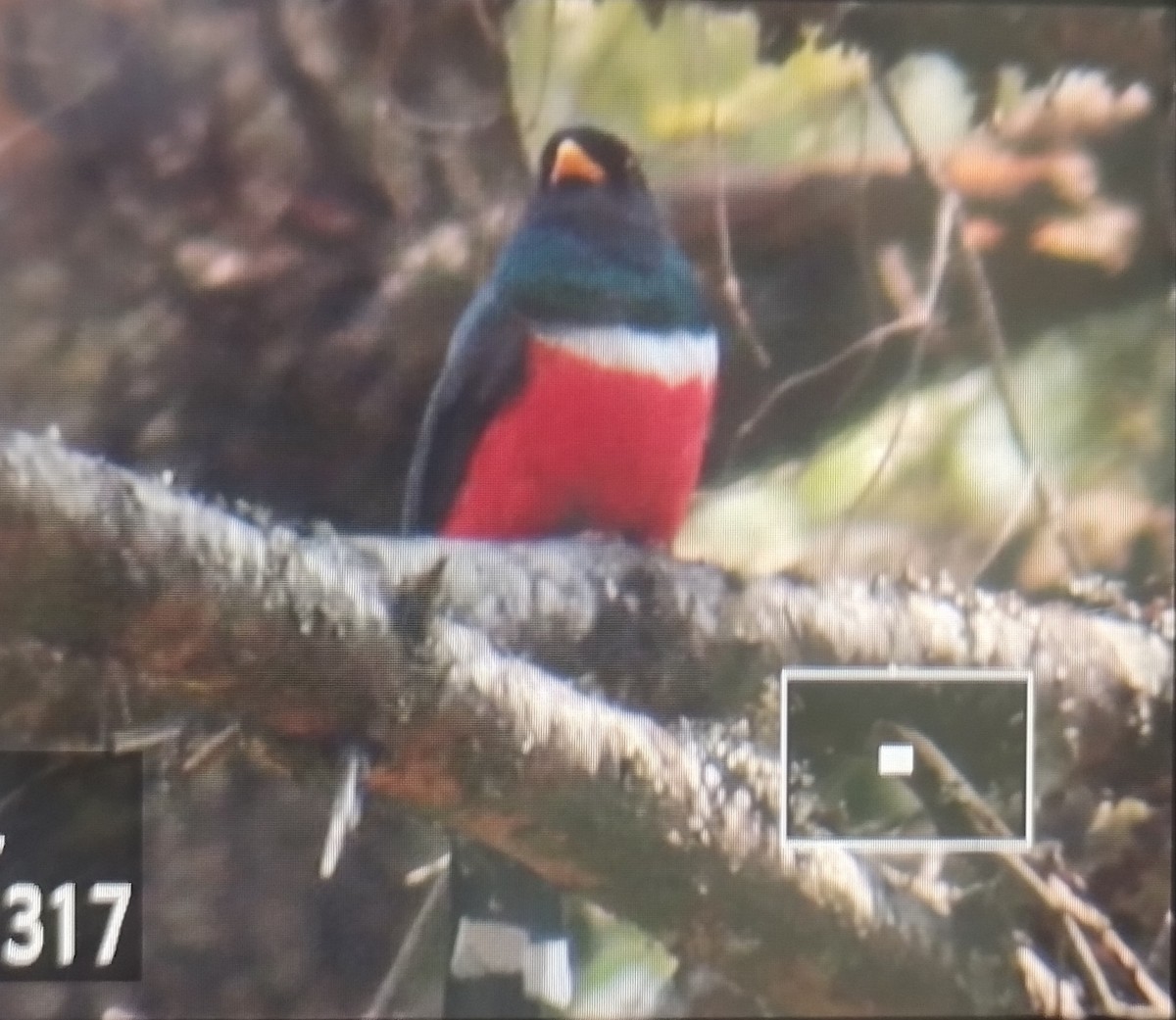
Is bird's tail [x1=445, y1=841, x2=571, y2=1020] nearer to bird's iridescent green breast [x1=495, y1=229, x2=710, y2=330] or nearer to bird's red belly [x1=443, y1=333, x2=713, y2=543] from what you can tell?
bird's red belly [x1=443, y1=333, x2=713, y2=543]

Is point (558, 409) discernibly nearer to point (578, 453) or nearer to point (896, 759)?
point (578, 453)

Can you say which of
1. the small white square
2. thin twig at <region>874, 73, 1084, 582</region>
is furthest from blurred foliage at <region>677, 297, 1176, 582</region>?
the small white square

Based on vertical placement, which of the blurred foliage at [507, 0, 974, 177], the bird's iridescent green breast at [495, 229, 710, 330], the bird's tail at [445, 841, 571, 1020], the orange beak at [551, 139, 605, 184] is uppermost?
the blurred foliage at [507, 0, 974, 177]

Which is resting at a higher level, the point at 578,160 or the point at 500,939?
the point at 578,160

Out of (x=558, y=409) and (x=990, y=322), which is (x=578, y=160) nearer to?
(x=558, y=409)

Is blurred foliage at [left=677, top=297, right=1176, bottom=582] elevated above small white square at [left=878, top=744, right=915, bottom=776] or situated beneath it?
elevated above

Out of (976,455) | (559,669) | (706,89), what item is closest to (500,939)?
(559,669)
